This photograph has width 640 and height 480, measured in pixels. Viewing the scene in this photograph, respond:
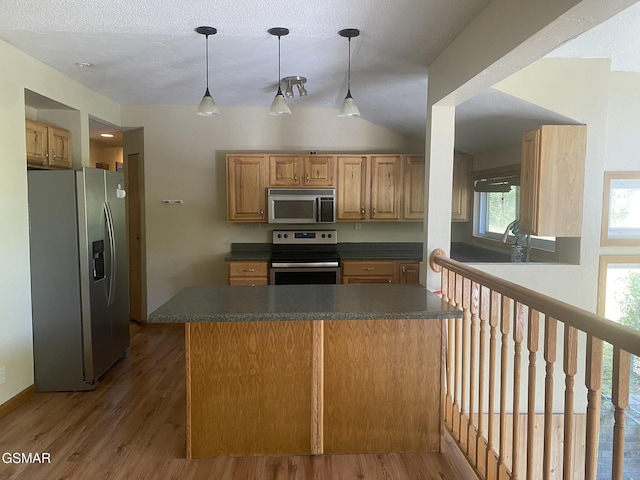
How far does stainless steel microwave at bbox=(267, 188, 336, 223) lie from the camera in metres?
4.71

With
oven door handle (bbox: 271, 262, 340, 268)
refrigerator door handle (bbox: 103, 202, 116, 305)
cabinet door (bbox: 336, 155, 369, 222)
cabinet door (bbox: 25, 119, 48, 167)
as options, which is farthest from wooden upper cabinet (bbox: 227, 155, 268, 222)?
cabinet door (bbox: 25, 119, 48, 167)

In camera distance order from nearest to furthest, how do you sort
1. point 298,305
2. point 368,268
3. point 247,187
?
point 298,305 → point 368,268 → point 247,187

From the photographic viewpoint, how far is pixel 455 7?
2.18 m

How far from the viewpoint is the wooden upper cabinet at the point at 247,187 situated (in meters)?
4.71

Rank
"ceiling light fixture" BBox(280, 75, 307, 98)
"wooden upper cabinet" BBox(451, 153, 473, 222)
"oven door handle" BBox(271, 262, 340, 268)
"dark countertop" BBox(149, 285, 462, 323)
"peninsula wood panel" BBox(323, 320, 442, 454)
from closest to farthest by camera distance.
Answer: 1. "dark countertop" BBox(149, 285, 462, 323)
2. "peninsula wood panel" BBox(323, 320, 442, 454)
3. "ceiling light fixture" BBox(280, 75, 307, 98)
4. "oven door handle" BBox(271, 262, 340, 268)
5. "wooden upper cabinet" BBox(451, 153, 473, 222)

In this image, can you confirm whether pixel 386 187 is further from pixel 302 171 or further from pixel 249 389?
pixel 249 389

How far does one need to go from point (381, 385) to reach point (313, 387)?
37cm

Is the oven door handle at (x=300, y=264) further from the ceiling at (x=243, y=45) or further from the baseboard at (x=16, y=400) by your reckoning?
the baseboard at (x=16, y=400)

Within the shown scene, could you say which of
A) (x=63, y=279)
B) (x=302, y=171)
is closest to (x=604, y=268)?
(x=302, y=171)

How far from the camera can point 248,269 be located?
180 inches

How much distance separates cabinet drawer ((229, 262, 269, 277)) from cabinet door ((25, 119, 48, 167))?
1.88m

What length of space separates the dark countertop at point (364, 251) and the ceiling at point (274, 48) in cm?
128

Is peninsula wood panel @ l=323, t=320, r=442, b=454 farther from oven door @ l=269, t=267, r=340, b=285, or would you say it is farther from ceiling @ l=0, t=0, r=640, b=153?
oven door @ l=269, t=267, r=340, b=285

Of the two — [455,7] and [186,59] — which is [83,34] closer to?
[186,59]
